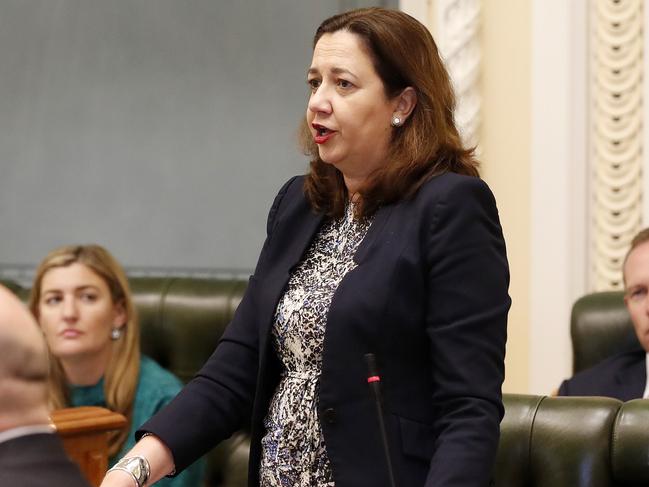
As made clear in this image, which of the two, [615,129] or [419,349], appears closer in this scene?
[419,349]

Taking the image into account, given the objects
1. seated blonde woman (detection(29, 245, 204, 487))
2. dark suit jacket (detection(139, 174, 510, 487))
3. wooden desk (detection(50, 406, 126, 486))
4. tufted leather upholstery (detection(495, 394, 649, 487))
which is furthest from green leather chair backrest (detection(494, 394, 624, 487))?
seated blonde woman (detection(29, 245, 204, 487))

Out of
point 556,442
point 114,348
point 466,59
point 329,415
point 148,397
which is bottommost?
point 148,397

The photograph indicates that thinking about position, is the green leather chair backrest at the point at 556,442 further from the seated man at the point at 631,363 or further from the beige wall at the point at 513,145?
the beige wall at the point at 513,145

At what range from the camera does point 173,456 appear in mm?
1931

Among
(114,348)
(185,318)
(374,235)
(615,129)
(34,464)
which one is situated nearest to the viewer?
(34,464)

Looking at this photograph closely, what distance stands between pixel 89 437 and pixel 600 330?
1495mm

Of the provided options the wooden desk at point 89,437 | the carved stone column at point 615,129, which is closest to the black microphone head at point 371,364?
the wooden desk at point 89,437

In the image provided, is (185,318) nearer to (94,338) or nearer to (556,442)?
(94,338)

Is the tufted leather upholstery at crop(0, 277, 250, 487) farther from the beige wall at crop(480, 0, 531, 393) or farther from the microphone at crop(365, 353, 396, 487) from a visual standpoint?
the microphone at crop(365, 353, 396, 487)

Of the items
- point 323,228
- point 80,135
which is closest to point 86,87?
A: point 80,135

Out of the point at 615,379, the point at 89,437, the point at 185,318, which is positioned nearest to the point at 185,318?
the point at 185,318

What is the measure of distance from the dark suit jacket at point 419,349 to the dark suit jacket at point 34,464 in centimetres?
66

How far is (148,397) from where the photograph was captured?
349cm

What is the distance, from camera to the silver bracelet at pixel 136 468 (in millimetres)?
1848
